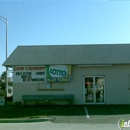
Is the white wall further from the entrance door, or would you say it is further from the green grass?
the green grass

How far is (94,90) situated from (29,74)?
17.9 ft

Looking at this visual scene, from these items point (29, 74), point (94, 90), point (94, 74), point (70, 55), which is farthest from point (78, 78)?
point (29, 74)

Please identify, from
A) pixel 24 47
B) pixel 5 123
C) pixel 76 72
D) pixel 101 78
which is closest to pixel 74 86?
pixel 76 72

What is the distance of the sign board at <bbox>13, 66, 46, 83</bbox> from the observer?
58.4ft

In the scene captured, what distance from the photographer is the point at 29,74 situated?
17.9 metres

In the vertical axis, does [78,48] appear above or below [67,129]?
above

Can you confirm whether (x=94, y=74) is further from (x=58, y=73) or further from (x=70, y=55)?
(x=58, y=73)

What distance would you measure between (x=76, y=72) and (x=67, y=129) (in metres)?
9.12

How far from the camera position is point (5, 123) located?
1067 cm

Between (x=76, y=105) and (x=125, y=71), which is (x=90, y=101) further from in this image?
(x=125, y=71)

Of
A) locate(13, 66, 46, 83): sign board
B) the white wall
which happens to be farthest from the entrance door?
locate(13, 66, 46, 83): sign board

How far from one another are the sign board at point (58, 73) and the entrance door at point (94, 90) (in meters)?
1.60

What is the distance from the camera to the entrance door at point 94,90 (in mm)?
17672

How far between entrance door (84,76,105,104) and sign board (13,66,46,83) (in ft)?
11.8
